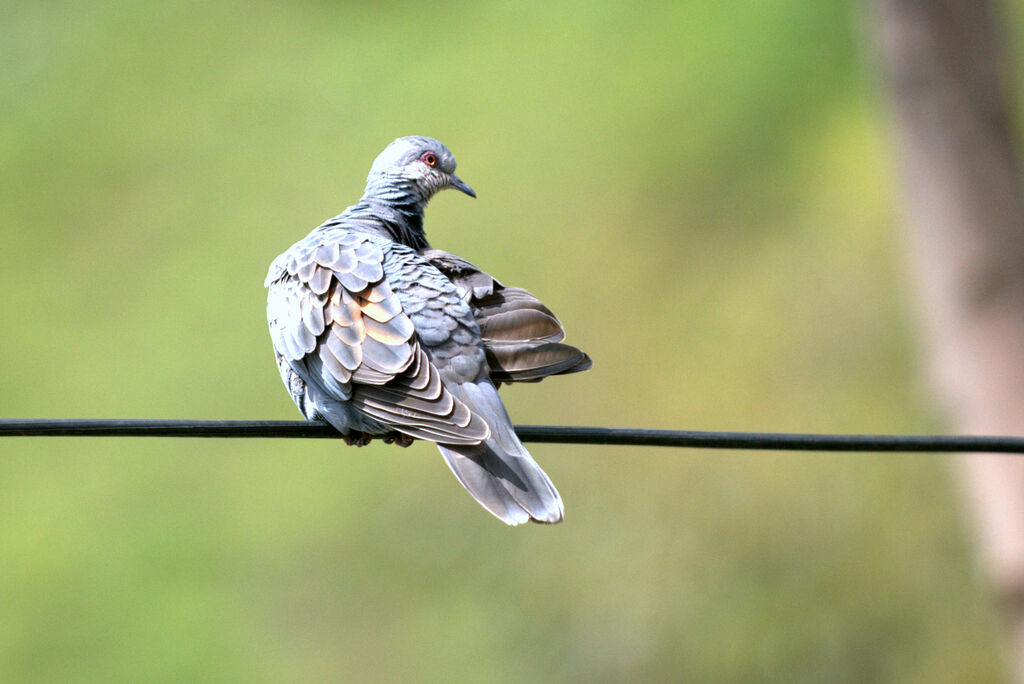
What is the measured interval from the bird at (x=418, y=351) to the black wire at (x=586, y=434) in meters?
0.17

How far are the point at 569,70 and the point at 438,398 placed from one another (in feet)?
28.3

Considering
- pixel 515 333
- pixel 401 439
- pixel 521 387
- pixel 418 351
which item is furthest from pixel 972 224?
pixel 418 351

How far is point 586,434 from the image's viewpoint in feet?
10.1

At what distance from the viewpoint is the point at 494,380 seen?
3986mm

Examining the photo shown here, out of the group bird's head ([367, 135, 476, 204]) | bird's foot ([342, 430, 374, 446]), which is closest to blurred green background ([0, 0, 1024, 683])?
bird's head ([367, 135, 476, 204])

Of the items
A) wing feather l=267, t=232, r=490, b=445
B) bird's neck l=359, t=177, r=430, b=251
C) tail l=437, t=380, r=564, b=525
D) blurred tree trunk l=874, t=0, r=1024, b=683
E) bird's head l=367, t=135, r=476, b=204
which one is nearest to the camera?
Result: tail l=437, t=380, r=564, b=525

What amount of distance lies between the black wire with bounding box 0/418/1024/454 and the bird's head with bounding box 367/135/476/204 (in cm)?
162

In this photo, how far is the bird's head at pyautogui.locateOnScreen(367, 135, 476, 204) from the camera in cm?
488

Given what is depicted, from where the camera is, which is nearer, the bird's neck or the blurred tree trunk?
the bird's neck

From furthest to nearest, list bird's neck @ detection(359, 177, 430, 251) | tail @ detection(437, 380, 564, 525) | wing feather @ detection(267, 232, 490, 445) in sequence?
bird's neck @ detection(359, 177, 430, 251) < wing feather @ detection(267, 232, 490, 445) < tail @ detection(437, 380, 564, 525)

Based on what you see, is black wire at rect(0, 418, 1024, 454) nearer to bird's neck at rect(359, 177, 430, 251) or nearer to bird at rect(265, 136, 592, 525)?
bird at rect(265, 136, 592, 525)

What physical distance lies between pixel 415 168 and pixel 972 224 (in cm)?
394

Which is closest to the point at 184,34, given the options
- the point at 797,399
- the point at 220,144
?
the point at 220,144

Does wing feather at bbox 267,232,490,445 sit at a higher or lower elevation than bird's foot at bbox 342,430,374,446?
higher
